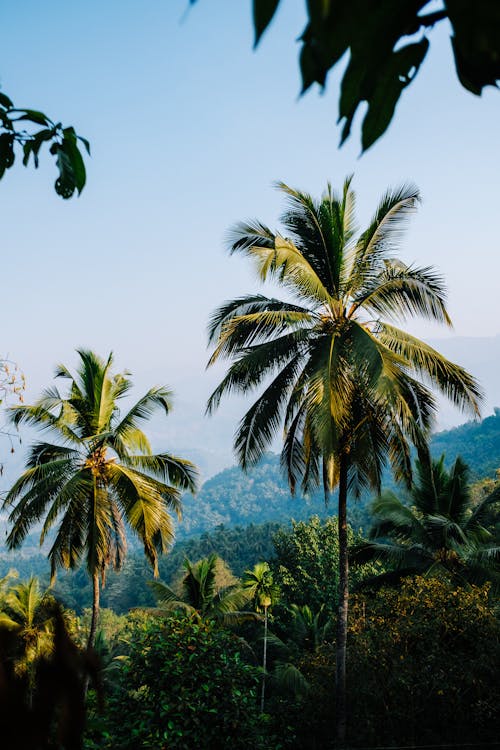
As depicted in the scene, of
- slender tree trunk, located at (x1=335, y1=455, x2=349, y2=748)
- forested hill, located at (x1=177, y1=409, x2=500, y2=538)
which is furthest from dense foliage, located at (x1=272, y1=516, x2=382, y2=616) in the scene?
forested hill, located at (x1=177, y1=409, x2=500, y2=538)

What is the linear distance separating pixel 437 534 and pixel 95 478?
827 cm

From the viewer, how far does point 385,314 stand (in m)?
9.34

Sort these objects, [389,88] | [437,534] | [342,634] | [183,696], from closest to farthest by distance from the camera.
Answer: [389,88], [183,696], [342,634], [437,534]

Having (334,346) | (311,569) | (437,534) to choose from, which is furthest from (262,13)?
(311,569)

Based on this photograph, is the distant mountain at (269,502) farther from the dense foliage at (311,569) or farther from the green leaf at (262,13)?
the green leaf at (262,13)

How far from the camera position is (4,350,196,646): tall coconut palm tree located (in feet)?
34.3

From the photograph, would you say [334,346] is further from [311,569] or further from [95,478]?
[311,569]

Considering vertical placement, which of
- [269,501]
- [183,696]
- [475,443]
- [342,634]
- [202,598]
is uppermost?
[269,501]

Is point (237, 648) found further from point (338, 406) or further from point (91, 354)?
point (91, 354)

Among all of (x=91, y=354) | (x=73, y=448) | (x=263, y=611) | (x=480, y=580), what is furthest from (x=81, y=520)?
(x=263, y=611)

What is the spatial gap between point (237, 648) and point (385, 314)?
553cm

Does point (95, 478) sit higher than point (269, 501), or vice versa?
point (269, 501)

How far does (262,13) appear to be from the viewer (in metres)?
0.62

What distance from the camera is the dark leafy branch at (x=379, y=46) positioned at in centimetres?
62
